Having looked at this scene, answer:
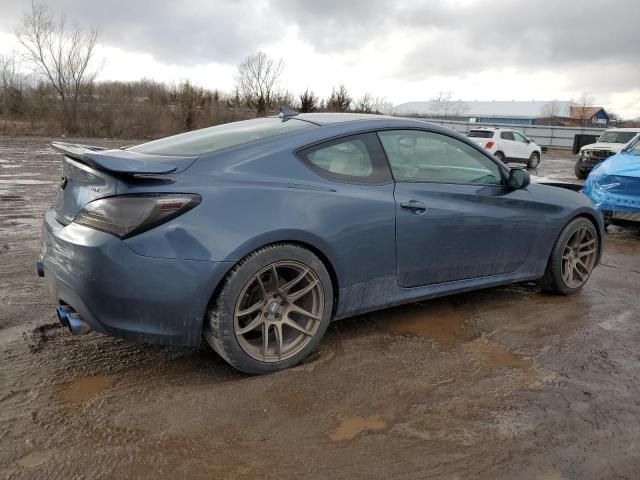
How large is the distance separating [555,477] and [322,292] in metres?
1.45

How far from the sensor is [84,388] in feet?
8.88

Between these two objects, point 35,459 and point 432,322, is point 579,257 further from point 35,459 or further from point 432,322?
point 35,459

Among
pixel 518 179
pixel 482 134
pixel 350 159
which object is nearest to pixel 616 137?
pixel 482 134

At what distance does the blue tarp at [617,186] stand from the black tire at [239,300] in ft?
18.5

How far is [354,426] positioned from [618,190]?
6183 millimetres

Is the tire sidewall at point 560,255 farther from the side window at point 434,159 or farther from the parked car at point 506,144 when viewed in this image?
the parked car at point 506,144

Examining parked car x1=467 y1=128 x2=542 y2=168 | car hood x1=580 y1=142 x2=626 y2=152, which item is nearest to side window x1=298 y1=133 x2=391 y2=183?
car hood x1=580 y1=142 x2=626 y2=152

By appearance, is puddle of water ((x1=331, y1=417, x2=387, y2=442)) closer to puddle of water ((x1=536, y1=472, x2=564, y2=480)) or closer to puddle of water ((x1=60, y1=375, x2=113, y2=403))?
puddle of water ((x1=536, y1=472, x2=564, y2=480))

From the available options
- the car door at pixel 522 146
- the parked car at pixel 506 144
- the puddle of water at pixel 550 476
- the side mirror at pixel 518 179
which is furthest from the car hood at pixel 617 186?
the car door at pixel 522 146

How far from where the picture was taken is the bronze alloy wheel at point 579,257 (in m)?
4.48

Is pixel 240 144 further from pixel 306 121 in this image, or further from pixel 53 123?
pixel 53 123

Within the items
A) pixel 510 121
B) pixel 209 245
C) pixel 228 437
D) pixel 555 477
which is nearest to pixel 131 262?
pixel 209 245

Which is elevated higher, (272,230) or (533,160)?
(533,160)

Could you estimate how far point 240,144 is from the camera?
3.03 m
